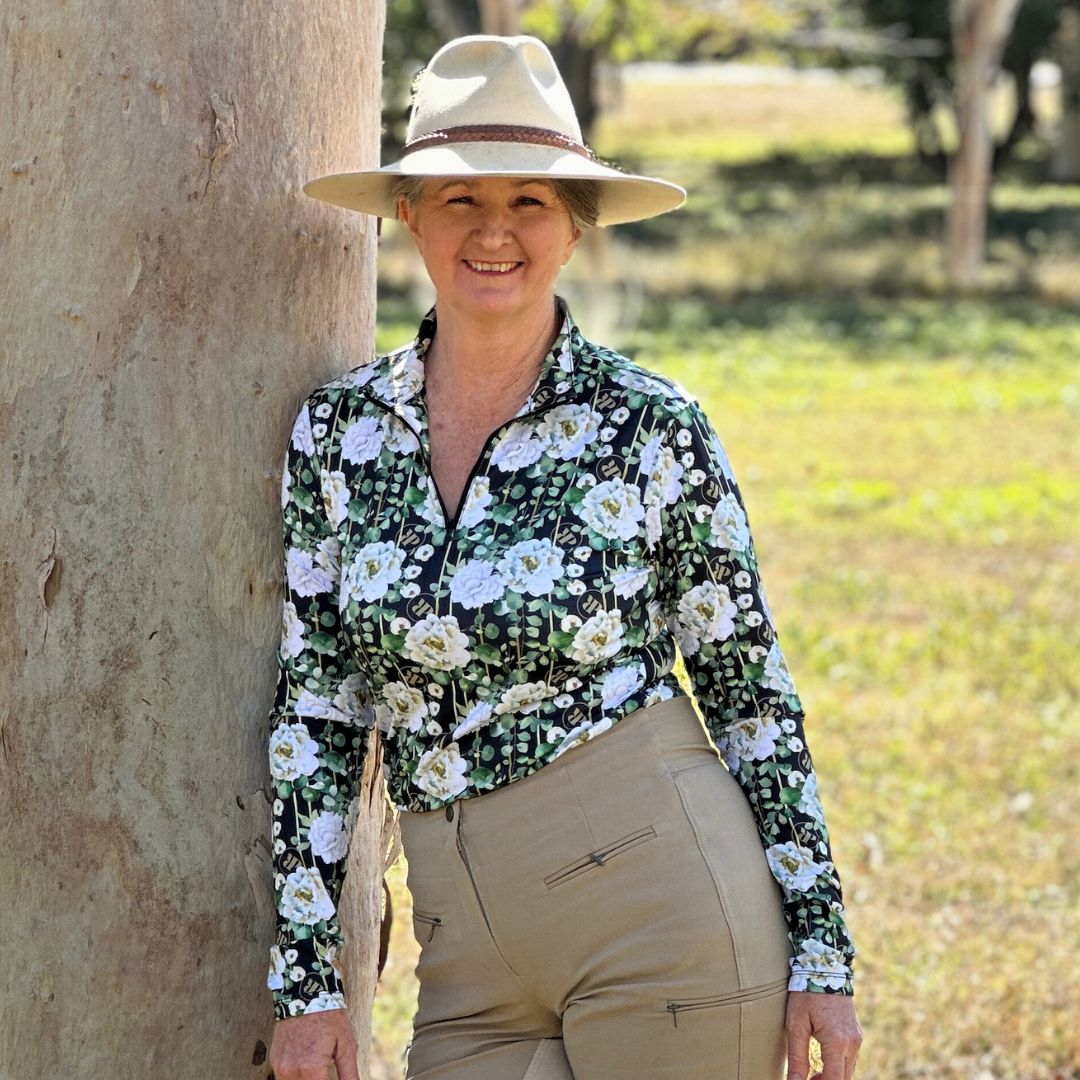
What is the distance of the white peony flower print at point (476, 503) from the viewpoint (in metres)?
2.38

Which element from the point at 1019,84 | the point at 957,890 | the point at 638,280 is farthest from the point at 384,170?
the point at 1019,84

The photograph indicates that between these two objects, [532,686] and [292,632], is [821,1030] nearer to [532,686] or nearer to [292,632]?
[532,686]

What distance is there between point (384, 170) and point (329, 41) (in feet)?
0.81

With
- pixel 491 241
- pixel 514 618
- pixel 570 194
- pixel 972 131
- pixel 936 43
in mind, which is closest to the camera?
pixel 514 618

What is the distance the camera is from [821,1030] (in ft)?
7.85

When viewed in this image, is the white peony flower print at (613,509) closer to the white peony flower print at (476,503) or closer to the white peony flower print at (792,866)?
the white peony flower print at (476,503)

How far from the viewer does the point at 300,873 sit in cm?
244

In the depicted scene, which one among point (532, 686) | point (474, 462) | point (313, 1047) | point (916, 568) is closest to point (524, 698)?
point (532, 686)

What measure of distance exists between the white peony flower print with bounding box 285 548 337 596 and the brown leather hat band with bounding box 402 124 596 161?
1.98 ft

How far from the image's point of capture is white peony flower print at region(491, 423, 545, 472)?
7.91ft

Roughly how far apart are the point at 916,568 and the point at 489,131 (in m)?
6.58

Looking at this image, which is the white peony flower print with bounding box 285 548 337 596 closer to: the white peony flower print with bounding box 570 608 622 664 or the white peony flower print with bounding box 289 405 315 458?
the white peony flower print with bounding box 289 405 315 458

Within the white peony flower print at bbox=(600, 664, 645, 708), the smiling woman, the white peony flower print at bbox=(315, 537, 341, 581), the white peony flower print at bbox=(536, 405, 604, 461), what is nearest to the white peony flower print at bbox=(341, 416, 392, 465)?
the white peony flower print at bbox=(315, 537, 341, 581)

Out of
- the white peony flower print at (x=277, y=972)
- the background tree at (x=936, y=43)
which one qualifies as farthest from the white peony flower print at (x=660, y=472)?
the background tree at (x=936, y=43)
